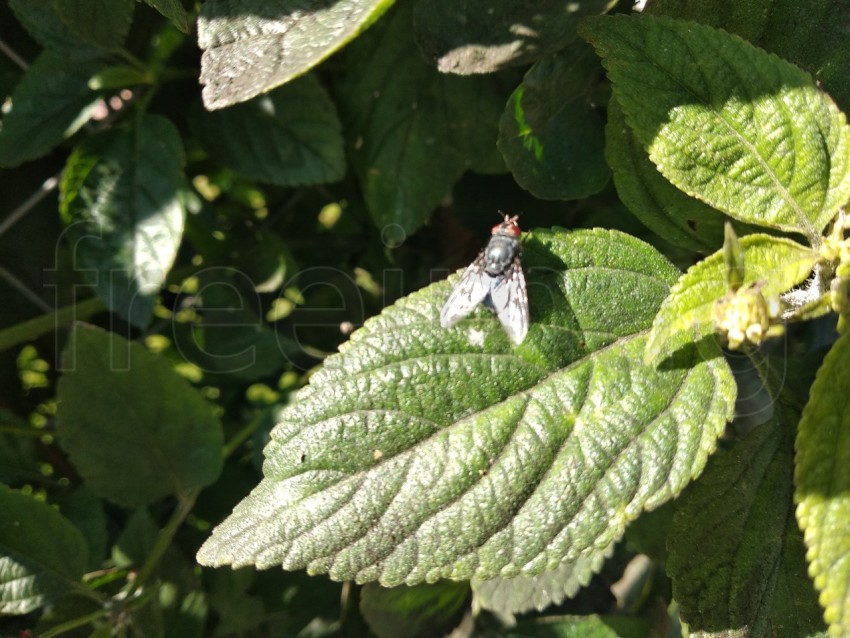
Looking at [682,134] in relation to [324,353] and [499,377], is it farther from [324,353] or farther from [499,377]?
[324,353]

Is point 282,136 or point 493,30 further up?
point 493,30

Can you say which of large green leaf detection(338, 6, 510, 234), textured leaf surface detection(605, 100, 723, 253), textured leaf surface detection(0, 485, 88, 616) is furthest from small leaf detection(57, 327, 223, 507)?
textured leaf surface detection(605, 100, 723, 253)

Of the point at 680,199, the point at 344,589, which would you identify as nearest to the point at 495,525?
the point at 680,199

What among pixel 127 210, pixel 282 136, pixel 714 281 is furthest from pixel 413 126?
pixel 714 281

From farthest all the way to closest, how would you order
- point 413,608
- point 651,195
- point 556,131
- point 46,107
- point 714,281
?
point 413,608, point 46,107, point 556,131, point 651,195, point 714,281

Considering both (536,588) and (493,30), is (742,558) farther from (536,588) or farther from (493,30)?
(493,30)
